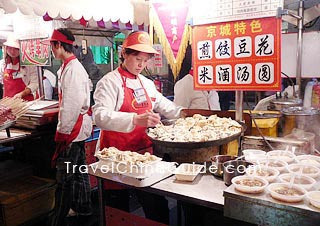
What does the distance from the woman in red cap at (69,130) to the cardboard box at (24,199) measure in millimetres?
299

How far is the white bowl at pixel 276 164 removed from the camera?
1938 millimetres

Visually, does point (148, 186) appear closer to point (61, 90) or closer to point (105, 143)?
point (105, 143)

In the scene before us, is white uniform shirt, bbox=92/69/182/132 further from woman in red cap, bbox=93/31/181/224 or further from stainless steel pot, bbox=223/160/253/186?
stainless steel pot, bbox=223/160/253/186

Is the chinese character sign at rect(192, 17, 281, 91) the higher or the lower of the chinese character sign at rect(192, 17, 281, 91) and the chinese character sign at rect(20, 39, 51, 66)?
the lower

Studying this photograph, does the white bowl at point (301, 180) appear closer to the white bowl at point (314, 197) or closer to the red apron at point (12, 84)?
the white bowl at point (314, 197)

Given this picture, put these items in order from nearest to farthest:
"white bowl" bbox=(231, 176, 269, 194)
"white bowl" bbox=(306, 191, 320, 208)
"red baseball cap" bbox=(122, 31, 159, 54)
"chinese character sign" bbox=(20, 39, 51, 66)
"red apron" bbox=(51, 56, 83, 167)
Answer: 1. "white bowl" bbox=(306, 191, 320, 208)
2. "white bowl" bbox=(231, 176, 269, 194)
3. "red baseball cap" bbox=(122, 31, 159, 54)
4. "red apron" bbox=(51, 56, 83, 167)
5. "chinese character sign" bbox=(20, 39, 51, 66)

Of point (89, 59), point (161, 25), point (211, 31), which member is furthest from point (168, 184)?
point (89, 59)

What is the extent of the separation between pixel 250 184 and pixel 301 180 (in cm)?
31

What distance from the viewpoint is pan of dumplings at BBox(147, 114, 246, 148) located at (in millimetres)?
2262

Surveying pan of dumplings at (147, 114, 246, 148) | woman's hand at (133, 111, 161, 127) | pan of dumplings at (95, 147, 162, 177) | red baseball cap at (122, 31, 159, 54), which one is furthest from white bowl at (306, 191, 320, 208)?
red baseball cap at (122, 31, 159, 54)

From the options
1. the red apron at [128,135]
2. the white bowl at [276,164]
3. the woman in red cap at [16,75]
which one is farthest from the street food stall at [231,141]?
the woman in red cap at [16,75]

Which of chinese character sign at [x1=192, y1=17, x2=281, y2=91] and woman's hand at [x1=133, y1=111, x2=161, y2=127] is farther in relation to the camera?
woman's hand at [x1=133, y1=111, x2=161, y2=127]

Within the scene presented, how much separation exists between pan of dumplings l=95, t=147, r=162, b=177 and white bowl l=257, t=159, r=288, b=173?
0.72m

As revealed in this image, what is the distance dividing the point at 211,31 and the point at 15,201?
9.61 ft
